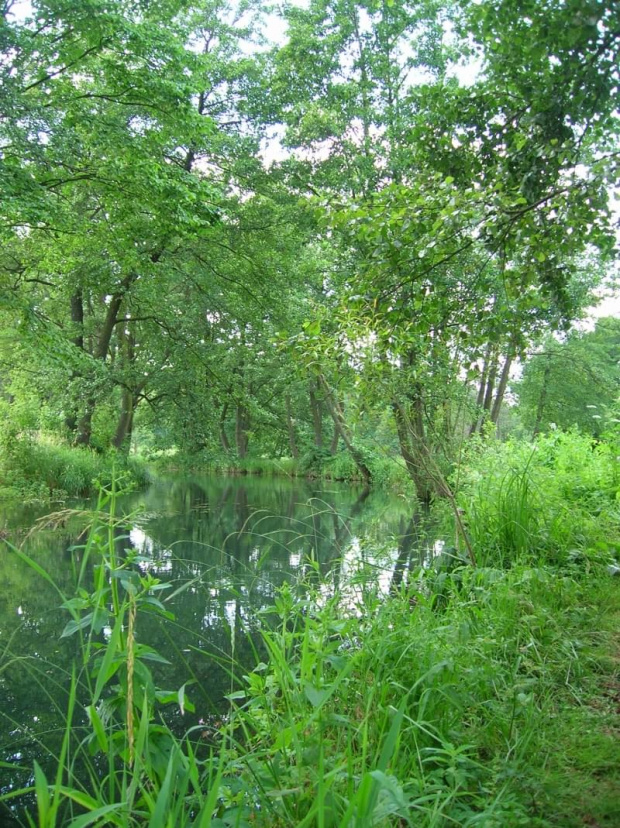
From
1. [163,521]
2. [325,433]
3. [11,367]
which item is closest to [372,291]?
[163,521]

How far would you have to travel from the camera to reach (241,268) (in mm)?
14734

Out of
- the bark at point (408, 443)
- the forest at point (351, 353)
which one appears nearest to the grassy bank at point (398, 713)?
the forest at point (351, 353)

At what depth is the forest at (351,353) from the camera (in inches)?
71.7

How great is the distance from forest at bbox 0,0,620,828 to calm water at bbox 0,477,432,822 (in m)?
0.19

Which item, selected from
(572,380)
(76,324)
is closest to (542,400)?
(572,380)

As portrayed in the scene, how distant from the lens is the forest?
1820 millimetres

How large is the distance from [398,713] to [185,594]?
4846 millimetres

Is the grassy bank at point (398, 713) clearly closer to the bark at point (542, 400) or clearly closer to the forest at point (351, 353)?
the forest at point (351, 353)

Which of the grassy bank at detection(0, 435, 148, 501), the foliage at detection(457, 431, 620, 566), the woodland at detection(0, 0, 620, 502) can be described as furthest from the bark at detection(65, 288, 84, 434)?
the foliage at detection(457, 431, 620, 566)

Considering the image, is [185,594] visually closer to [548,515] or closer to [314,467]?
[548,515]

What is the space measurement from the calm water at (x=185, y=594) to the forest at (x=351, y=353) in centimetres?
19

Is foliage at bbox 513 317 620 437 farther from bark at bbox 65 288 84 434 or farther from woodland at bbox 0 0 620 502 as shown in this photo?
bark at bbox 65 288 84 434

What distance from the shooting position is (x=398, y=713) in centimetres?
139

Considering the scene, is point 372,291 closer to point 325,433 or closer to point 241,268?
point 241,268
